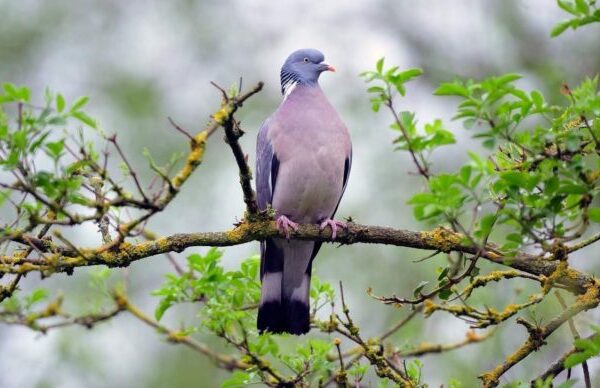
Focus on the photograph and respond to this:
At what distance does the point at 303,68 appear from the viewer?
254 inches

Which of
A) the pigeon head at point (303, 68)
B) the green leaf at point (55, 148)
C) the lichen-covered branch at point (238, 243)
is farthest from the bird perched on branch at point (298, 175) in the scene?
the green leaf at point (55, 148)

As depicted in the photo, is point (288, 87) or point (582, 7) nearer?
point (582, 7)

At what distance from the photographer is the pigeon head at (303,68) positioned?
641 centimetres

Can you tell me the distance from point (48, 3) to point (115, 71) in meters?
1.67

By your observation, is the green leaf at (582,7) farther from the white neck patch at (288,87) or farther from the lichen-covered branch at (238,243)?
the white neck patch at (288,87)

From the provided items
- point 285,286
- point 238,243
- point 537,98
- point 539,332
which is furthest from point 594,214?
point 285,286

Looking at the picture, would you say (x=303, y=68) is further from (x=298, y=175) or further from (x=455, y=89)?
(x=455, y=89)

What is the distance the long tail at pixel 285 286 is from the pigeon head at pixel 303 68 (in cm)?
118

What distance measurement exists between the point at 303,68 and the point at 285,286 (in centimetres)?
168

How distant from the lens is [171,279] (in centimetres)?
483

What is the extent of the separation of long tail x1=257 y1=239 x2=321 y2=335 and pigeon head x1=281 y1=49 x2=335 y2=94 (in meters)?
1.18

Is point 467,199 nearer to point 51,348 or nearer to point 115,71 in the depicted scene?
point 51,348

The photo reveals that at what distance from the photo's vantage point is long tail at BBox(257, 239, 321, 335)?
5180mm

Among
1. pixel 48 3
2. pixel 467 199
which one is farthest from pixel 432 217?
pixel 48 3
